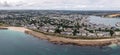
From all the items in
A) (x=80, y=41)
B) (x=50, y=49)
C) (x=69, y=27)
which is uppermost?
(x=50, y=49)

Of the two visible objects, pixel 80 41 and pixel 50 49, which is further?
pixel 80 41

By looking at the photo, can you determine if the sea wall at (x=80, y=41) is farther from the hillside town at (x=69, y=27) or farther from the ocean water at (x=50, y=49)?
the hillside town at (x=69, y=27)

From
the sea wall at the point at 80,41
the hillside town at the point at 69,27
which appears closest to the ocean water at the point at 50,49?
the sea wall at the point at 80,41

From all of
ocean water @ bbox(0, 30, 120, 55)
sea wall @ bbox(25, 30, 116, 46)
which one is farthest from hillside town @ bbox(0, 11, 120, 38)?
ocean water @ bbox(0, 30, 120, 55)

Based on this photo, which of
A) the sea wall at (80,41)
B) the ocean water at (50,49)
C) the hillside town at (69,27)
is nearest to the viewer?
the ocean water at (50,49)

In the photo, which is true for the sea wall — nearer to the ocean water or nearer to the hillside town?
the ocean water

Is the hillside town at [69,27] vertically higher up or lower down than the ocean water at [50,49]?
lower down

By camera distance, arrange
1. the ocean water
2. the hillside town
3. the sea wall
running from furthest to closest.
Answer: the hillside town < the sea wall < the ocean water

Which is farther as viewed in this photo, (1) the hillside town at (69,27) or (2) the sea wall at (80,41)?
(1) the hillside town at (69,27)

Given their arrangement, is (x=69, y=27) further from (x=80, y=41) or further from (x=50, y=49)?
(x=50, y=49)

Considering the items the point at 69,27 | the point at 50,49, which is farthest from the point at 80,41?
the point at 69,27

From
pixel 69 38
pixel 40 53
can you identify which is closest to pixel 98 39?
pixel 69 38
